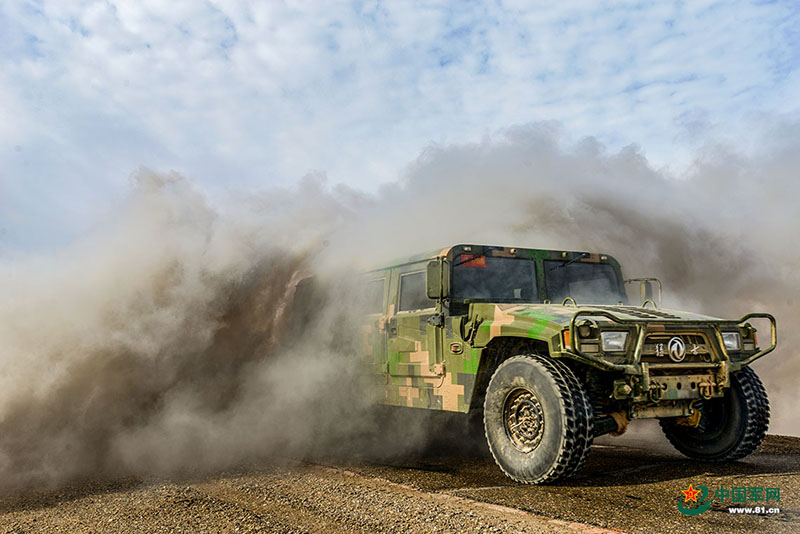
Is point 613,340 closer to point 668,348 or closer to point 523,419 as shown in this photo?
point 668,348

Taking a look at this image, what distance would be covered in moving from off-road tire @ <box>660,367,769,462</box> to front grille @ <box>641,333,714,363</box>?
627 millimetres

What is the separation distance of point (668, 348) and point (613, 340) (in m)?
0.51

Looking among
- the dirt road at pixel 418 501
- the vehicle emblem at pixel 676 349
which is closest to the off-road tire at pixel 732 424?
the dirt road at pixel 418 501

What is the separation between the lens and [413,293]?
6.80 m

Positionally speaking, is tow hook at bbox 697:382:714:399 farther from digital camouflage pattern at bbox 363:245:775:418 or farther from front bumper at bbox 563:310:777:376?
front bumper at bbox 563:310:777:376

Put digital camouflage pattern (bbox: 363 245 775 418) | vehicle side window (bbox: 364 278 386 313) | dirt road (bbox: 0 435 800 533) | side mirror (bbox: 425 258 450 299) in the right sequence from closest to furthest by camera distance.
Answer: dirt road (bbox: 0 435 800 533) → digital camouflage pattern (bbox: 363 245 775 418) → side mirror (bbox: 425 258 450 299) → vehicle side window (bbox: 364 278 386 313)

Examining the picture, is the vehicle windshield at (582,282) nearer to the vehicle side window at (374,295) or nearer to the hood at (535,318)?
the hood at (535,318)

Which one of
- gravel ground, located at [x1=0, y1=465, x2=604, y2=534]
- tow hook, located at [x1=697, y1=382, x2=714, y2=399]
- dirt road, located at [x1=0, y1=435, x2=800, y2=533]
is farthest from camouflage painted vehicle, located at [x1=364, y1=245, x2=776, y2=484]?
gravel ground, located at [x1=0, y1=465, x2=604, y2=534]

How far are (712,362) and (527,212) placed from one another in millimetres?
6636

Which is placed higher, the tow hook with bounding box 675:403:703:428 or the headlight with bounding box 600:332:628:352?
the headlight with bounding box 600:332:628:352

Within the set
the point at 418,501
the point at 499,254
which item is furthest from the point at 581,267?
the point at 418,501

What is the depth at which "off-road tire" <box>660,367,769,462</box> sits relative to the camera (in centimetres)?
568

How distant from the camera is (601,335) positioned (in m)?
5.01

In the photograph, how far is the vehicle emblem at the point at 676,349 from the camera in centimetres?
518
